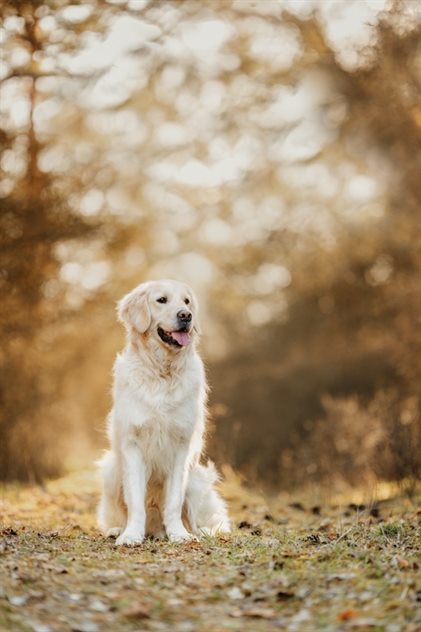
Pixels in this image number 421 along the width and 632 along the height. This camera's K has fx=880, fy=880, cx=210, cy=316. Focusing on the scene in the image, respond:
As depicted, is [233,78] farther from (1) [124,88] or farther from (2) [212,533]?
(2) [212,533]

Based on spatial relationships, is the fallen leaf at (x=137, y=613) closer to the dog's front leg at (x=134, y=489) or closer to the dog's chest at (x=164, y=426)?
the dog's front leg at (x=134, y=489)

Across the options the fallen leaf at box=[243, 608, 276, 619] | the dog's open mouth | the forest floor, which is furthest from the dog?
the fallen leaf at box=[243, 608, 276, 619]

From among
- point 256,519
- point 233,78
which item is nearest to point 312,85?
point 233,78

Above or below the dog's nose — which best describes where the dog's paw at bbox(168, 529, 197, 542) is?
below

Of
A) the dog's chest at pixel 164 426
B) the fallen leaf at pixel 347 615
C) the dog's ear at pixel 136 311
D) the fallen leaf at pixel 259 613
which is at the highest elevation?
the dog's ear at pixel 136 311

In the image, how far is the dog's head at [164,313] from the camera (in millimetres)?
6160

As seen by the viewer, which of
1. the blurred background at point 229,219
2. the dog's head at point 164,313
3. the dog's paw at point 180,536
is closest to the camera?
the dog's paw at point 180,536

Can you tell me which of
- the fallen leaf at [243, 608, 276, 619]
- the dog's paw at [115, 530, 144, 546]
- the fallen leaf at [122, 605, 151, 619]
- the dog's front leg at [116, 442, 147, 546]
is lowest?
the dog's paw at [115, 530, 144, 546]

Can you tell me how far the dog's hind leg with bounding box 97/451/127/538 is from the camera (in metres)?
6.41

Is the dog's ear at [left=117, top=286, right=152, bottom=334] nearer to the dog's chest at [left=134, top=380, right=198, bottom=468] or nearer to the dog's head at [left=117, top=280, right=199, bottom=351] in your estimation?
the dog's head at [left=117, top=280, right=199, bottom=351]

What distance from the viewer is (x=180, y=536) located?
5941mm

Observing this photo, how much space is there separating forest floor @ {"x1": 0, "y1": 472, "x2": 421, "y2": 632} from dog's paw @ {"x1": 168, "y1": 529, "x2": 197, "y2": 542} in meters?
0.10

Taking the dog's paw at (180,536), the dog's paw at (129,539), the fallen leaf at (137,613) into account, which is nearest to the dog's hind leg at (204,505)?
the dog's paw at (180,536)

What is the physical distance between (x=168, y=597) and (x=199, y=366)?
2445mm
